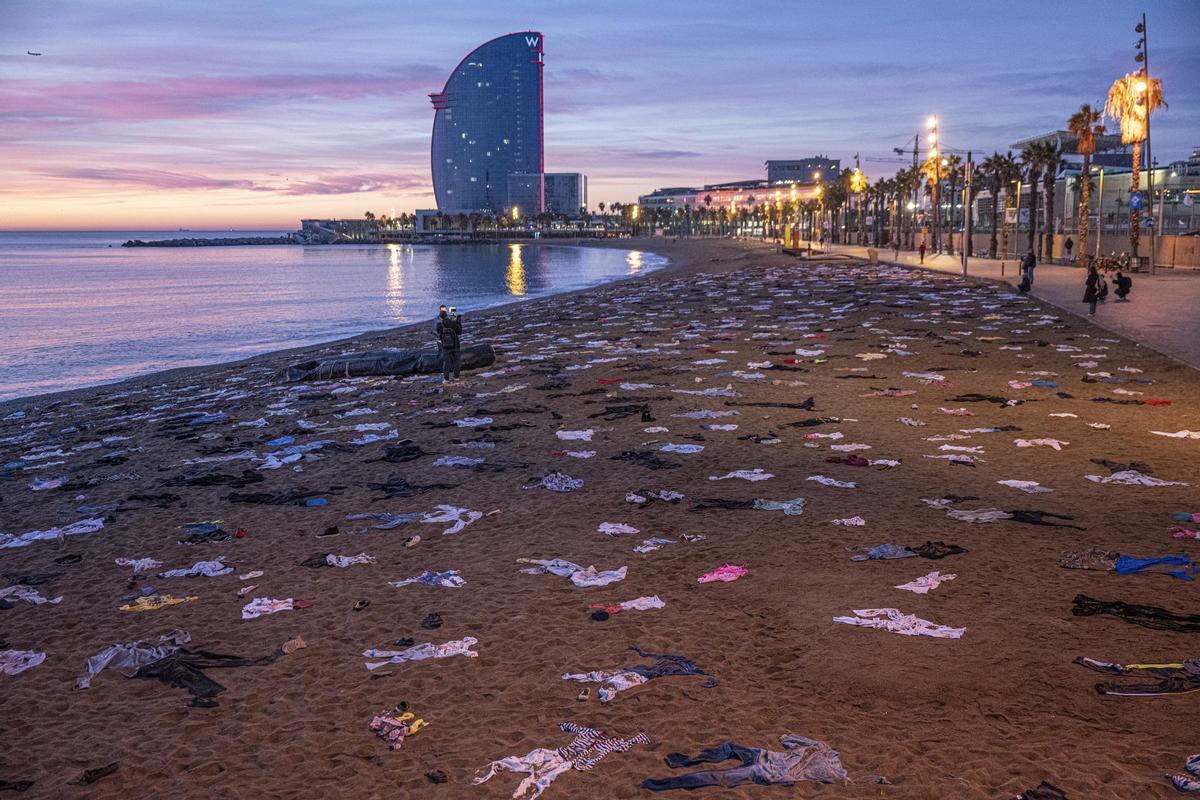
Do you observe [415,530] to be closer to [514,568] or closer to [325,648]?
[514,568]

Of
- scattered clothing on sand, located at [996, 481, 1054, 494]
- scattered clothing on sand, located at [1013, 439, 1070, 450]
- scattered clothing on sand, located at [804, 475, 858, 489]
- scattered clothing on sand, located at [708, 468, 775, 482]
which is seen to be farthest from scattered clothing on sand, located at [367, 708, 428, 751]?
scattered clothing on sand, located at [1013, 439, 1070, 450]

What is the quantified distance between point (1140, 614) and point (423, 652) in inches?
186

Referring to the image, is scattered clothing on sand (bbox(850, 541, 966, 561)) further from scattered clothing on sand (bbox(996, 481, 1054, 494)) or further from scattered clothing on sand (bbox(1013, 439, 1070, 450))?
scattered clothing on sand (bbox(1013, 439, 1070, 450))

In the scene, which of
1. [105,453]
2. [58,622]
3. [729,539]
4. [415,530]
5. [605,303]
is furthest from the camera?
[605,303]

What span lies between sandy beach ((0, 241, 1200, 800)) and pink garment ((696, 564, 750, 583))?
9 cm

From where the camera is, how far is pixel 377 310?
50000 millimetres

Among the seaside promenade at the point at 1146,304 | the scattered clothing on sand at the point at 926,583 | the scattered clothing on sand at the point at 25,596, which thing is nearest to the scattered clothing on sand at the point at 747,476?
the scattered clothing on sand at the point at 926,583

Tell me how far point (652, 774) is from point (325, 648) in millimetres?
2676

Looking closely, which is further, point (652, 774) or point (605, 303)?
point (605, 303)

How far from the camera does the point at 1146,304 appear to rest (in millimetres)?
28203

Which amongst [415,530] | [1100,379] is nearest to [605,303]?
[1100,379]

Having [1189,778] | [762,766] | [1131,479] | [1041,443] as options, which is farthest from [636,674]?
[1041,443]

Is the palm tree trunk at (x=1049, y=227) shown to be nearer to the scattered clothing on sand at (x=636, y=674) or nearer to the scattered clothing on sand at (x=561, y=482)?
the scattered clothing on sand at (x=561, y=482)

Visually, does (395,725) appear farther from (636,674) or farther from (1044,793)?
(1044,793)
